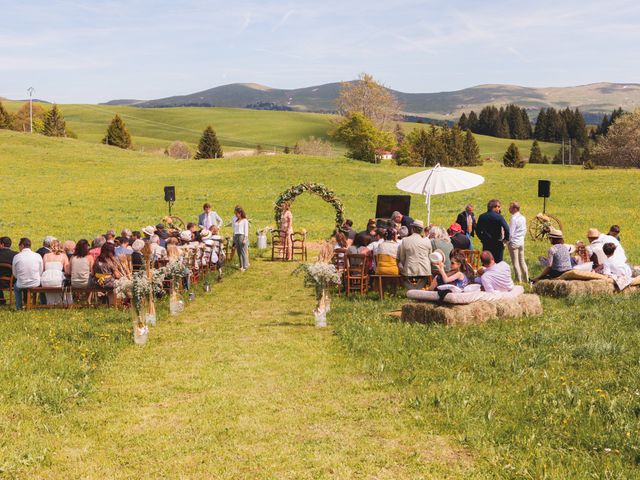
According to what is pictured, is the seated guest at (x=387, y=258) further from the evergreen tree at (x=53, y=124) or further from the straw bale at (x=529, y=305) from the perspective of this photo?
the evergreen tree at (x=53, y=124)

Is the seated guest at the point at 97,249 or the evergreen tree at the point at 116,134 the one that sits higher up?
the evergreen tree at the point at 116,134

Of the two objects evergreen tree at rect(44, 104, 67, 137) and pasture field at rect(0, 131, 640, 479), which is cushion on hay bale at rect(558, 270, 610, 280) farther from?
evergreen tree at rect(44, 104, 67, 137)

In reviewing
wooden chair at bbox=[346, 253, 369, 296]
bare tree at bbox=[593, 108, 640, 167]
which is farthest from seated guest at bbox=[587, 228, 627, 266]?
bare tree at bbox=[593, 108, 640, 167]

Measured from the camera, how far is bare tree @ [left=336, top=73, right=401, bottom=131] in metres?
92.6

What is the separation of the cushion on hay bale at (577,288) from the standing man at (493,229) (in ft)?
8.49

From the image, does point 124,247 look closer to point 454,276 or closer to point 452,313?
point 454,276

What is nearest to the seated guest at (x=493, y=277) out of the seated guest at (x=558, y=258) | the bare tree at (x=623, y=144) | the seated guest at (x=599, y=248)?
the seated guest at (x=558, y=258)

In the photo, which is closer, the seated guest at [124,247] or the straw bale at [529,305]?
the straw bale at [529,305]

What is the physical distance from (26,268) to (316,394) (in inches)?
359

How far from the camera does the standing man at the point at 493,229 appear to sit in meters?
17.4

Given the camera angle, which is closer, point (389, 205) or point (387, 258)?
point (387, 258)

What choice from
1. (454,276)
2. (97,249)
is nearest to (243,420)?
(454,276)

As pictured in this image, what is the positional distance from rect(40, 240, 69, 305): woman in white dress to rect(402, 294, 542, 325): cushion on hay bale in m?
7.95

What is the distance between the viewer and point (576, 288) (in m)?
14.8
